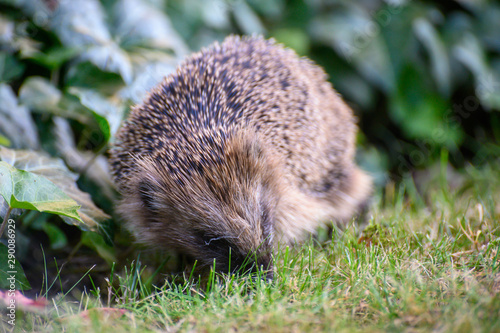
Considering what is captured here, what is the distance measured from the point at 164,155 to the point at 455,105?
5.20 m

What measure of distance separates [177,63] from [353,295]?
9.60ft

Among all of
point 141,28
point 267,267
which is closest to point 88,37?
point 141,28

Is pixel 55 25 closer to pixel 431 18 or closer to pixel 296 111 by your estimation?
pixel 296 111

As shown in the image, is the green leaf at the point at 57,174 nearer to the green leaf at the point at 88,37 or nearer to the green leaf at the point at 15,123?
the green leaf at the point at 15,123

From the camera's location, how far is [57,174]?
134 inches

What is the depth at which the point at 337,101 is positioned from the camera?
14.8ft

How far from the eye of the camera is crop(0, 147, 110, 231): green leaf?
324 centimetres

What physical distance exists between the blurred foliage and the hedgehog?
0.36 meters

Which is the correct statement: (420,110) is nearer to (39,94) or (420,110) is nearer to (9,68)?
(39,94)

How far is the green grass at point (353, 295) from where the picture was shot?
2164mm

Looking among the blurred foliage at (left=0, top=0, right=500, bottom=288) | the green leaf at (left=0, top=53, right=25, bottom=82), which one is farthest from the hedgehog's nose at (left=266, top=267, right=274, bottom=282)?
the green leaf at (left=0, top=53, right=25, bottom=82)

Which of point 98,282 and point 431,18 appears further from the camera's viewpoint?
point 431,18

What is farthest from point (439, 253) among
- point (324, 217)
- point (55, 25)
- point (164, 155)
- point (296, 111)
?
point (55, 25)

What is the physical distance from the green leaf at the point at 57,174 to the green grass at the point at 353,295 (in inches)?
20.8
